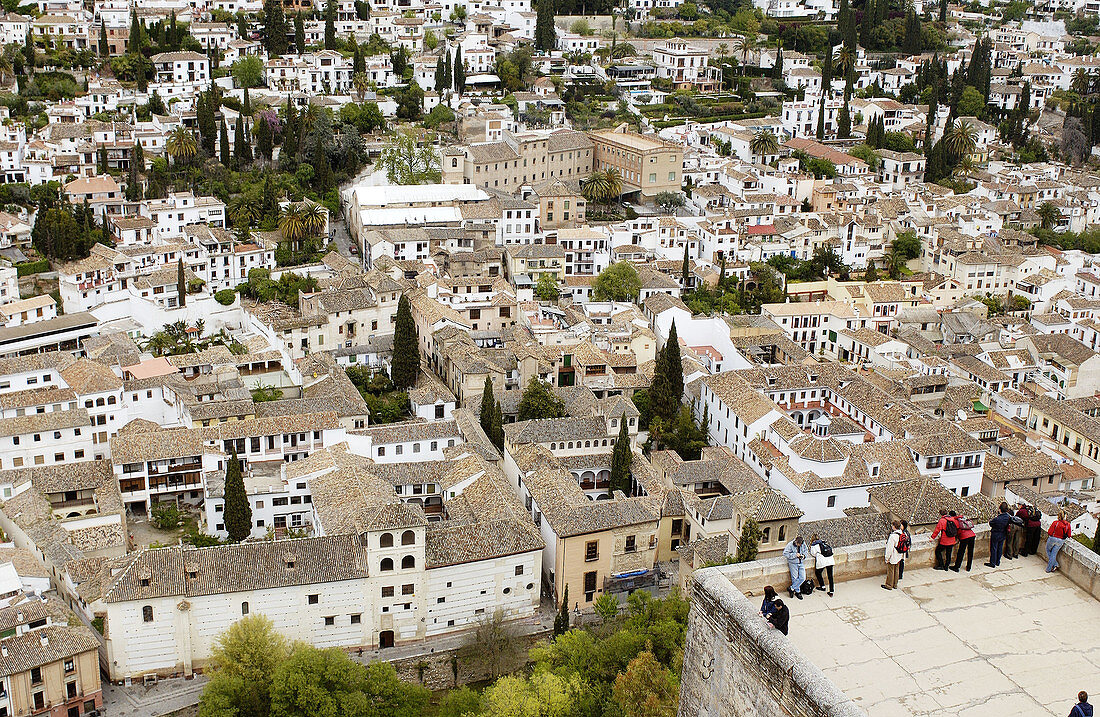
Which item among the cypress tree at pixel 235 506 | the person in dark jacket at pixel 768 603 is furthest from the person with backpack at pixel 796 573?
the cypress tree at pixel 235 506

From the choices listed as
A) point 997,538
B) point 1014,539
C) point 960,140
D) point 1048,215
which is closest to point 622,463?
point 1014,539

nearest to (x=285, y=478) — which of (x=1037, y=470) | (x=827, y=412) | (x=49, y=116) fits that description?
(x=827, y=412)

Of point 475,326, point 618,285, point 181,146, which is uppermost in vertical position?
point 181,146

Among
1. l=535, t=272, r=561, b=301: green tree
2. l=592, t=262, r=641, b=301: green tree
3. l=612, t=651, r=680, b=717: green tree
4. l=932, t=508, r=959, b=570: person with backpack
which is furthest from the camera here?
l=535, t=272, r=561, b=301: green tree

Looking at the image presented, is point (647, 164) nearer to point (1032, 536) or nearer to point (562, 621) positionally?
point (562, 621)

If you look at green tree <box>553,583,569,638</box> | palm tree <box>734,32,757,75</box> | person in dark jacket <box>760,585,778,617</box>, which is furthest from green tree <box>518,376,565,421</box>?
palm tree <box>734,32,757,75</box>

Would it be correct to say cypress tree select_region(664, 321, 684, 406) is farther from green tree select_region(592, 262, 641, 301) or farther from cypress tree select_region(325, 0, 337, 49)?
cypress tree select_region(325, 0, 337, 49)

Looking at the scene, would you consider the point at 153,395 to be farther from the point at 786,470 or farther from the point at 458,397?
the point at 786,470
